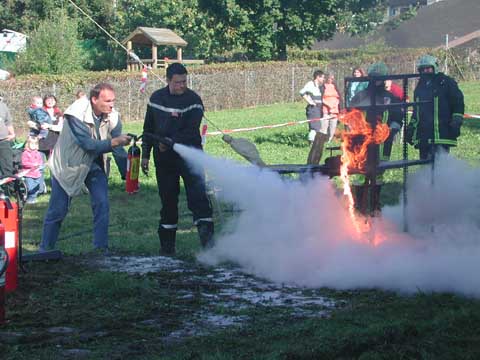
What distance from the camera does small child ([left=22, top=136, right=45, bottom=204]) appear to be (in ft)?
44.0

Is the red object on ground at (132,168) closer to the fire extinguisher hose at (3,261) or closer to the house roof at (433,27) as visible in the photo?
the fire extinguisher hose at (3,261)

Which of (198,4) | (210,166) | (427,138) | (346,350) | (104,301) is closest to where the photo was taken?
(346,350)

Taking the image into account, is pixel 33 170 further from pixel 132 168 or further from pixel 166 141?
pixel 166 141

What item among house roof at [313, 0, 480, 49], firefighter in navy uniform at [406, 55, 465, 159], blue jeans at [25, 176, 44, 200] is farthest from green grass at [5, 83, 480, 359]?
house roof at [313, 0, 480, 49]

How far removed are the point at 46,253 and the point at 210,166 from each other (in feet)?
6.10

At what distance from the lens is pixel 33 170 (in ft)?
44.3

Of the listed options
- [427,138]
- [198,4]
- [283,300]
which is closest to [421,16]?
[198,4]

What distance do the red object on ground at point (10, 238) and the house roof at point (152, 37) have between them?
35.0 m

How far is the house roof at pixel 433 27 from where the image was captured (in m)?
61.0

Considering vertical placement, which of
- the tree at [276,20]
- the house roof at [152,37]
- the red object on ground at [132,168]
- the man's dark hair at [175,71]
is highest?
the tree at [276,20]

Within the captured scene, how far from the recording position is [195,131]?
28.6 ft

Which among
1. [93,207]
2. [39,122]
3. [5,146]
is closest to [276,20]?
[39,122]

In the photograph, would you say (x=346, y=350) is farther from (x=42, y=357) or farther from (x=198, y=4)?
(x=198, y=4)

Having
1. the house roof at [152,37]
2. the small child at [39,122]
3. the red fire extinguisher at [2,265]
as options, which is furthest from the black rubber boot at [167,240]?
the house roof at [152,37]
